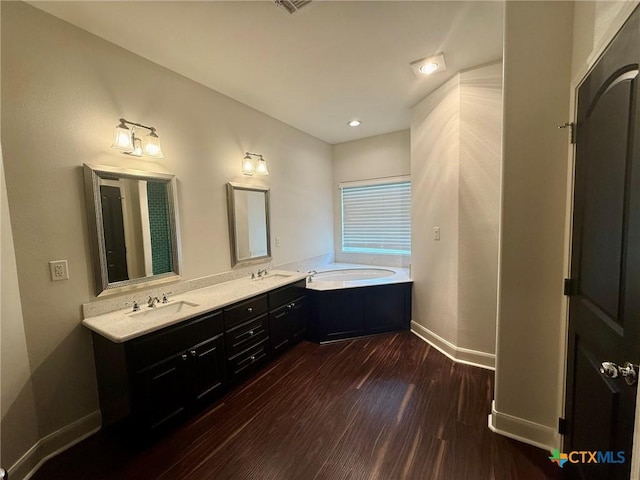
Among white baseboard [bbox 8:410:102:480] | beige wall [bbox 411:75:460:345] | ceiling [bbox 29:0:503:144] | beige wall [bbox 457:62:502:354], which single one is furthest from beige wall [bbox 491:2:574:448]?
white baseboard [bbox 8:410:102:480]

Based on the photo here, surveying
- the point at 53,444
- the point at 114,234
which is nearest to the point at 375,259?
the point at 114,234

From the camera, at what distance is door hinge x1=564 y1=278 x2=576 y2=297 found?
1.33 m

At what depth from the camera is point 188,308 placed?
2033mm

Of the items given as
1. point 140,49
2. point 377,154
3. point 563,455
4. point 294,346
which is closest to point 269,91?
point 140,49

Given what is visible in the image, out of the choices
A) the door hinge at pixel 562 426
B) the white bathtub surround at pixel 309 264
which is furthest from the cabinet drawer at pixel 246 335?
the door hinge at pixel 562 426

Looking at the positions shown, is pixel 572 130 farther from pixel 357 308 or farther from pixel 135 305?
→ pixel 135 305

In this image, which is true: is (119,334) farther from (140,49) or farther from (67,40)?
(140,49)

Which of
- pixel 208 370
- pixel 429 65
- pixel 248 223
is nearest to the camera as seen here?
pixel 208 370

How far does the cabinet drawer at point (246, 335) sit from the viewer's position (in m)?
2.14

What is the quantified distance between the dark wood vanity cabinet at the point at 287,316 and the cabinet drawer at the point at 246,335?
11cm

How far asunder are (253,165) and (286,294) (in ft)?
4.77

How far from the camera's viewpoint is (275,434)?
172cm

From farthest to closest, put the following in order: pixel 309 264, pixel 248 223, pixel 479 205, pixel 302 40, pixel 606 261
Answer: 1. pixel 309 264
2. pixel 248 223
3. pixel 479 205
4. pixel 302 40
5. pixel 606 261

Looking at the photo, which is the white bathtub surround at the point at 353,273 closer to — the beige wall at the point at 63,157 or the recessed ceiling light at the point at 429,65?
the beige wall at the point at 63,157
